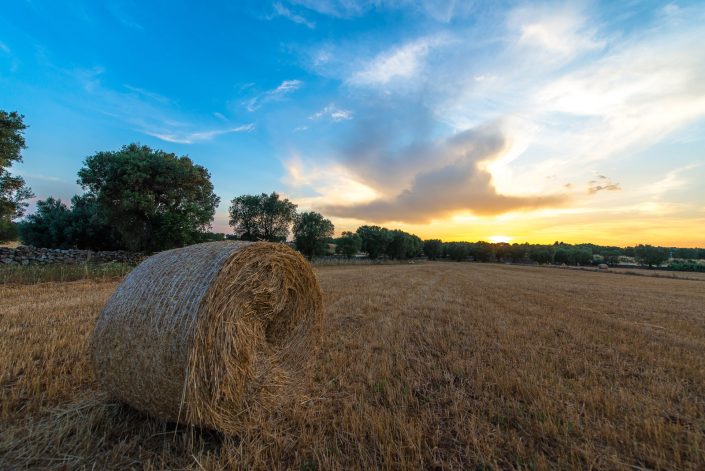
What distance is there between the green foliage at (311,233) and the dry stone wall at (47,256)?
33914 millimetres

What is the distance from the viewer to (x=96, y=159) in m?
21.0

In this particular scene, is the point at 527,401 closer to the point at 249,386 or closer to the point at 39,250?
the point at 249,386

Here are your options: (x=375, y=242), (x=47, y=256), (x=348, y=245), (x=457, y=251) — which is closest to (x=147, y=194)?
(x=47, y=256)

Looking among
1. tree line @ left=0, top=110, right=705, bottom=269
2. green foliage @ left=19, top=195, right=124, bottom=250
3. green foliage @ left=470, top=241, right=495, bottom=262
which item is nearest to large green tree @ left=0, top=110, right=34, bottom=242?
tree line @ left=0, top=110, right=705, bottom=269

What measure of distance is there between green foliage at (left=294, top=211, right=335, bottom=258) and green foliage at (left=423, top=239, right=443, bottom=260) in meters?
63.0

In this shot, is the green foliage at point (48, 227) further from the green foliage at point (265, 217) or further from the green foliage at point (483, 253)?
the green foliage at point (483, 253)

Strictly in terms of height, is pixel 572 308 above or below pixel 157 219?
below

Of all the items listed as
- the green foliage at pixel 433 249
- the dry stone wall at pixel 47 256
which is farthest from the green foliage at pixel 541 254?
the dry stone wall at pixel 47 256

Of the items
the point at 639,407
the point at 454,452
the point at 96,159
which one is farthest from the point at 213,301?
the point at 96,159

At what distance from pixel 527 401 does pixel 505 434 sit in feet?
2.74

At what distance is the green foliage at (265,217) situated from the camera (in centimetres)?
5031

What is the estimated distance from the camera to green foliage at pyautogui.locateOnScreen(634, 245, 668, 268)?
80.8 m

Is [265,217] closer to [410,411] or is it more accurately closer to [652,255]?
[410,411]

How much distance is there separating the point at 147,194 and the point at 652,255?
11811 cm
